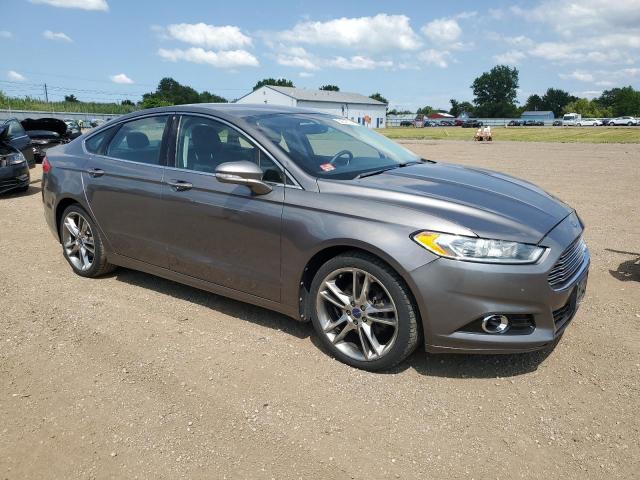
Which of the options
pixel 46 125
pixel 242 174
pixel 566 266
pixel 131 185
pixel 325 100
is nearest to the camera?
pixel 566 266

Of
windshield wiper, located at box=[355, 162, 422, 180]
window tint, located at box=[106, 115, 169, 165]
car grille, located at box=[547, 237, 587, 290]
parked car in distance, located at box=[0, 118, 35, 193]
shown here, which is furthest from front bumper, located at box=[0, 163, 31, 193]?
car grille, located at box=[547, 237, 587, 290]

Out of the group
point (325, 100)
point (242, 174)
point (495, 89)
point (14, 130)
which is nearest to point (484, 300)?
point (242, 174)

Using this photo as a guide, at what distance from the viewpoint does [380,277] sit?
3.16 meters

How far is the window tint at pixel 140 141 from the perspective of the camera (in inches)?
174

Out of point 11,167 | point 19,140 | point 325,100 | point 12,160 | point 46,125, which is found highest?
point 325,100

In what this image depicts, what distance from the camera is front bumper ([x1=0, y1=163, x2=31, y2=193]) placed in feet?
33.4

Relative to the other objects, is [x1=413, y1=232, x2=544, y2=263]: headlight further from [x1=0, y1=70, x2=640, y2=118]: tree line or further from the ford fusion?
[x1=0, y1=70, x2=640, y2=118]: tree line

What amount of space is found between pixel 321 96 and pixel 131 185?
9426 centimetres

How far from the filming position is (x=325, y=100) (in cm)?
9256

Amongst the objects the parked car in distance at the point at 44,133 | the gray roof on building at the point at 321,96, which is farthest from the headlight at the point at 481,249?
the gray roof on building at the point at 321,96

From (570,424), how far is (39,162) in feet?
60.2

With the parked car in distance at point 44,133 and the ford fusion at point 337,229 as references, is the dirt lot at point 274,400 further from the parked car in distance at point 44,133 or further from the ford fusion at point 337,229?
the parked car in distance at point 44,133

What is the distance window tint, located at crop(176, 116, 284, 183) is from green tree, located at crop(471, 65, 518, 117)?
13907 centimetres

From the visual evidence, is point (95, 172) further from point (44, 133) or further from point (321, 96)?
point (321, 96)
